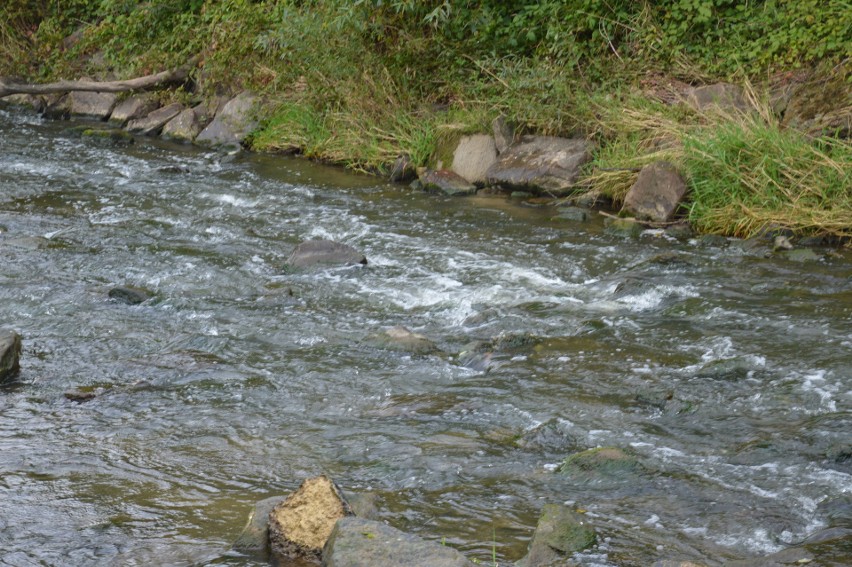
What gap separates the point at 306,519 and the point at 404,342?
8.66ft

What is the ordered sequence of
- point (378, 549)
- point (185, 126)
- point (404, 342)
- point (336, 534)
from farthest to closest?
point (185, 126), point (404, 342), point (336, 534), point (378, 549)

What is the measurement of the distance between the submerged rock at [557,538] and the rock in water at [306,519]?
2.27 feet

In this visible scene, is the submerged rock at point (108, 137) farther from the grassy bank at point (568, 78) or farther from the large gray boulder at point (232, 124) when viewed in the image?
the grassy bank at point (568, 78)

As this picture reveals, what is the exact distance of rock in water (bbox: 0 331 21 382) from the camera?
5.75 metres

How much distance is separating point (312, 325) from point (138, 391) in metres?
1.55

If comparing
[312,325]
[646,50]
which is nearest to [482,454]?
[312,325]

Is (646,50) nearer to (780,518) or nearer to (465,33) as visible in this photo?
(465,33)

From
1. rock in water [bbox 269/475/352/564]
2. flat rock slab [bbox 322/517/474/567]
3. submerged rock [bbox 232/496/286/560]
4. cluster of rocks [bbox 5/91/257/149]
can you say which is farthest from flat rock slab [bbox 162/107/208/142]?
flat rock slab [bbox 322/517/474/567]

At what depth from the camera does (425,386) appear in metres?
5.79

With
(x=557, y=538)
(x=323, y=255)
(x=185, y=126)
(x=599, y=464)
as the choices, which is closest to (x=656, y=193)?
(x=323, y=255)

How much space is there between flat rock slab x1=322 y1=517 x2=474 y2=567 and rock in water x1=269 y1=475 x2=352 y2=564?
0.15 m

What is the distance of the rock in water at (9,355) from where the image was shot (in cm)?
575

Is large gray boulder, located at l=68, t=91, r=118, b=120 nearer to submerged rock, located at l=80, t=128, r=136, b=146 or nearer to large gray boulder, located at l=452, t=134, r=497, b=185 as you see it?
submerged rock, located at l=80, t=128, r=136, b=146

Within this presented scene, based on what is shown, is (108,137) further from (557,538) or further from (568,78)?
(557,538)
